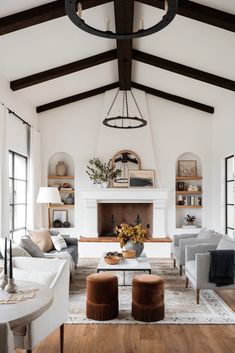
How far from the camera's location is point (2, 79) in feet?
19.9

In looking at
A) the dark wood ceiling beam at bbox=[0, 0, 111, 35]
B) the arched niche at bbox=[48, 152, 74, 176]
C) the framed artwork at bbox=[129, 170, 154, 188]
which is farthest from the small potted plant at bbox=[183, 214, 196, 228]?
the dark wood ceiling beam at bbox=[0, 0, 111, 35]

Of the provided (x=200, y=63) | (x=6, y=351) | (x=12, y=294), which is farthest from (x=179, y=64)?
(x=6, y=351)

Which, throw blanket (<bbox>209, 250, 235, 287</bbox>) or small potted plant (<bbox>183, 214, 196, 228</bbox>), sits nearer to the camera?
throw blanket (<bbox>209, 250, 235, 287</bbox>)

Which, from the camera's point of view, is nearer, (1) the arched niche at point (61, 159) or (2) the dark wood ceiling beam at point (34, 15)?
(2) the dark wood ceiling beam at point (34, 15)

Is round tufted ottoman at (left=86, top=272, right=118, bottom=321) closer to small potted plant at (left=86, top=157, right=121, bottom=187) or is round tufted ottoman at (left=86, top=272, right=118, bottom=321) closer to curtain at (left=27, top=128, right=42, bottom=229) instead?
curtain at (left=27, top=128, right=42, bottom=229)

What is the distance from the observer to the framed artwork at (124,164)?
834cm

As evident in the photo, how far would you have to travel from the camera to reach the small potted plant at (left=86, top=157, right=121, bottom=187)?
8164 mm

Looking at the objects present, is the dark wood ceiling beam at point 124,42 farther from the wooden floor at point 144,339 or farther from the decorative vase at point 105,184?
the wooden floor at point 144,339

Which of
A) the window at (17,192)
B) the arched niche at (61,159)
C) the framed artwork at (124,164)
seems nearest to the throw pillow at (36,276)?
the window at (17,192)

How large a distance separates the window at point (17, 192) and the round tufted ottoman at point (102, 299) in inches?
125

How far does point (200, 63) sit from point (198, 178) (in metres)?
3.08

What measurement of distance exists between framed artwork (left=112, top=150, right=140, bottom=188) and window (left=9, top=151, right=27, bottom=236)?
2060mm

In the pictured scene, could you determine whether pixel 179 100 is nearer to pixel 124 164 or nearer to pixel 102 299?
pixel 124 164

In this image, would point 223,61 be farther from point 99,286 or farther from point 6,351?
point 6,351
